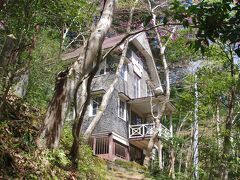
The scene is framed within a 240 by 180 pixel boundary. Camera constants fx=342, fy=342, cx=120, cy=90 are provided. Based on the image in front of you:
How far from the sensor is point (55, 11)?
8.13 meters

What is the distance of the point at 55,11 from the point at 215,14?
5.56m

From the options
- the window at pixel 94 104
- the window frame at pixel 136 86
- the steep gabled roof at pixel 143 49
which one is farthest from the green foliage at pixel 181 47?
the window at pixel 94 104

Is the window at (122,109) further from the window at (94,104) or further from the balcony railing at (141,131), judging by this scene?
the window at (94,104)

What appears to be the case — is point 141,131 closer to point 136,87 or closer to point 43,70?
point 136,87

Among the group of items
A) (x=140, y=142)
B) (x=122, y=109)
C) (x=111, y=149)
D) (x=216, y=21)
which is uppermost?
(x=122, y=109)

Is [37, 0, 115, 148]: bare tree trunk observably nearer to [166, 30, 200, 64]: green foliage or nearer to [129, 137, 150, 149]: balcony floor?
[166, 30, 200, 64]: green foliage

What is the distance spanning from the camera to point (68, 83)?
642 centimetres

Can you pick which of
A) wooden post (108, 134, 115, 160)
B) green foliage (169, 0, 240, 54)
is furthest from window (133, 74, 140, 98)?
green foliage (169, 0, 240, 54)

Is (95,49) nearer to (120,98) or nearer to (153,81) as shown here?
(120,98)

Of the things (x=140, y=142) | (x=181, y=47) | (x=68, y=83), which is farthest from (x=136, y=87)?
(x=68, y=83)

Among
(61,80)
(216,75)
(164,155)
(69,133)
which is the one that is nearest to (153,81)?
(164,155)

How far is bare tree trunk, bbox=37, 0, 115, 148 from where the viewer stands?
20.0 ft

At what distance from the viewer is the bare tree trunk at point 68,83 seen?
6.08 m

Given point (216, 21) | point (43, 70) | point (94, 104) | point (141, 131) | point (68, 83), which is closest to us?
point (216, 21)
